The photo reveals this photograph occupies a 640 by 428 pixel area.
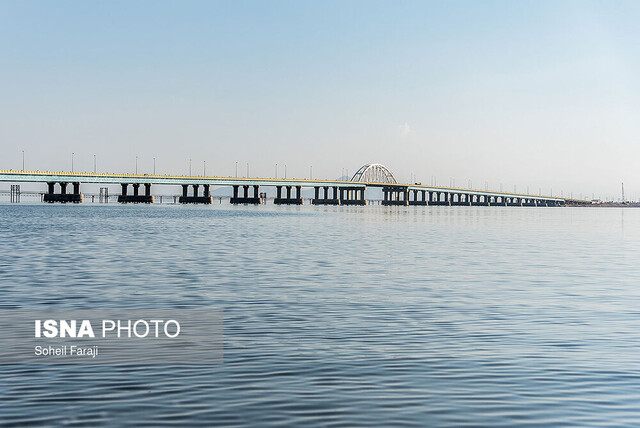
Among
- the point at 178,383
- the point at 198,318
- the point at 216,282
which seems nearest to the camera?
the point at 178,383

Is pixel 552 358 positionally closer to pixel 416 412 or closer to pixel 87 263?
pixel 416 412

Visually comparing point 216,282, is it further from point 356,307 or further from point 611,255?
point 611,255

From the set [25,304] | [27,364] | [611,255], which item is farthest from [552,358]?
[611,255]

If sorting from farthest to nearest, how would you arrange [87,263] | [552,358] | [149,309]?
[87,263] → [149,309] → [552,358]

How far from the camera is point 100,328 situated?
63.0 feet

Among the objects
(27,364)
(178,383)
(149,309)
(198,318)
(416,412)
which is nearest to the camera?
(416,412)

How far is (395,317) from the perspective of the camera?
21969 mm

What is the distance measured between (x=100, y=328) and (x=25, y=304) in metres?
5.65

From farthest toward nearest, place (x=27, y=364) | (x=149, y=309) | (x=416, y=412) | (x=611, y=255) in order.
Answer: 1. (x=611, y=255)
2. (x=149, y=309)
3. (x=27, y=364)
4. (x=416, y=412)

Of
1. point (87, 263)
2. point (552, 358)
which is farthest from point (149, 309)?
point (87, 263)

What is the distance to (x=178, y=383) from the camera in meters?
13.4

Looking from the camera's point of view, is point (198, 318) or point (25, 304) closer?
point (198, 318)

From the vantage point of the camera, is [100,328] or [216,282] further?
[216,282]

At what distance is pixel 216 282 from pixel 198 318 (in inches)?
389
